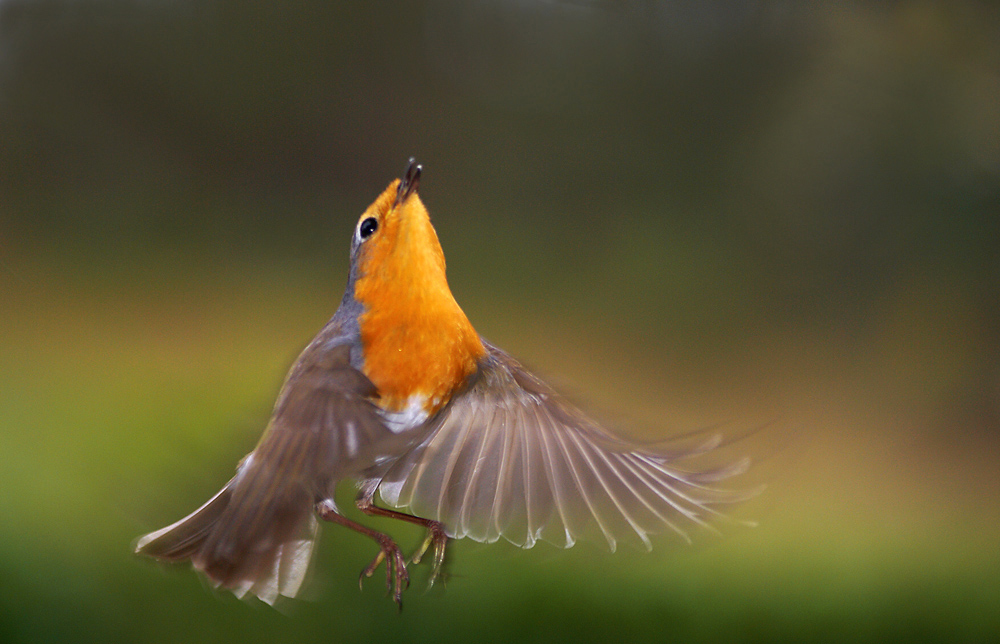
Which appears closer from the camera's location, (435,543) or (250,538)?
(250,538)

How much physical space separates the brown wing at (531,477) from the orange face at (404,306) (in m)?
0.10

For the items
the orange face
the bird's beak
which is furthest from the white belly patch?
the bird's beak

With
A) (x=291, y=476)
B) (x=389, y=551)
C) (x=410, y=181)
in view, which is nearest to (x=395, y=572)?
(x=389, y=551)

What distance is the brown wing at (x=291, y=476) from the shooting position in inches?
13.1

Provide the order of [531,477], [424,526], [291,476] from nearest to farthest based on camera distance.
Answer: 1. [291,476]
2. [424,526]
3. [531,477]

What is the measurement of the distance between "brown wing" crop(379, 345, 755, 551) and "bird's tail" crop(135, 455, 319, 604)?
0.17 metres

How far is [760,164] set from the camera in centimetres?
135

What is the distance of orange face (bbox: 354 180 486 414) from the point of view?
0.38m

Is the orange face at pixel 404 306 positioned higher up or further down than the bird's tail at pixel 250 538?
higher up

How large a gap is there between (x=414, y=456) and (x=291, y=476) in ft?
0.76

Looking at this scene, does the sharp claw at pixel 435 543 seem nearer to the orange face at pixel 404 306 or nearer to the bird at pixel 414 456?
the bird at pixel 414 456

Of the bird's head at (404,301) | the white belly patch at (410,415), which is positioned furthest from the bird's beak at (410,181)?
the white belly patch at (410,415)

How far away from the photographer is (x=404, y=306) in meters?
0.39

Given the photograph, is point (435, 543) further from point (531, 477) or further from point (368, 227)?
point (368, 227)
